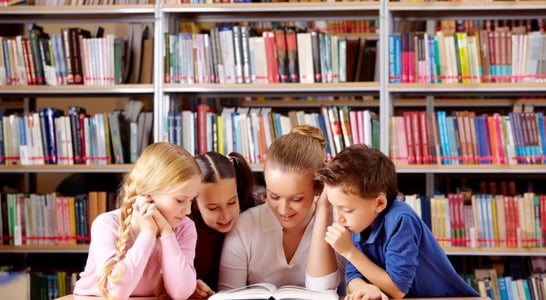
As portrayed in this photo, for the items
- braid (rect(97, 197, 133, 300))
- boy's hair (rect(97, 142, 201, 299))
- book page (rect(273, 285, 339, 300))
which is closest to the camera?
book page (rect(273, 285, 339, 300))

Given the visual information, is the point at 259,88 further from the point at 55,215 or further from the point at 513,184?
the point at 513,184

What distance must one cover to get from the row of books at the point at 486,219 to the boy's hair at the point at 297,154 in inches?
61.1

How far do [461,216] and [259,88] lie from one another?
1099mm

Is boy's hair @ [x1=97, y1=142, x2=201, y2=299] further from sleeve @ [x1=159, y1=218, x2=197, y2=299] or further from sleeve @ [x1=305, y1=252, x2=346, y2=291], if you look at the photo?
sleeve @ [x1=305, y1=252, x2=346, y2=291]

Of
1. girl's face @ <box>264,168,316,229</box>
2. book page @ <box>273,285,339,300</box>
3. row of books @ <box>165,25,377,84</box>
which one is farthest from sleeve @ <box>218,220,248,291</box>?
row of books @ <box>165,25,377,84</box>

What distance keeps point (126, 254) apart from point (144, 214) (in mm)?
101

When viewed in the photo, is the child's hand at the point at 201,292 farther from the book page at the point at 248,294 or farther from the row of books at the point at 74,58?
the row of books at the point at 74,58

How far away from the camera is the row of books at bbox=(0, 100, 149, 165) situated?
3801 millimetres

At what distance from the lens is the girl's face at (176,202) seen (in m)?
1.91

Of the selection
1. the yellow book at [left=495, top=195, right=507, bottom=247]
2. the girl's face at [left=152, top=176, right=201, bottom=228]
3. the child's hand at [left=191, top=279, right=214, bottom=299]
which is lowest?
the yellow book at [left=495, top=195, right=507, bottom=247]

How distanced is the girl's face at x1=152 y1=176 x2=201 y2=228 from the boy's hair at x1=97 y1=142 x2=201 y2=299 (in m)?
0.01

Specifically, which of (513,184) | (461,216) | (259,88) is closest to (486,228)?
(461,216)

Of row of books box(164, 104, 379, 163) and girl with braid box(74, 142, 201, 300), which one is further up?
row of books box(164, 104, 379, 163)

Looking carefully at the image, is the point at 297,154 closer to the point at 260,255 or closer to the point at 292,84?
the point at 260,255
